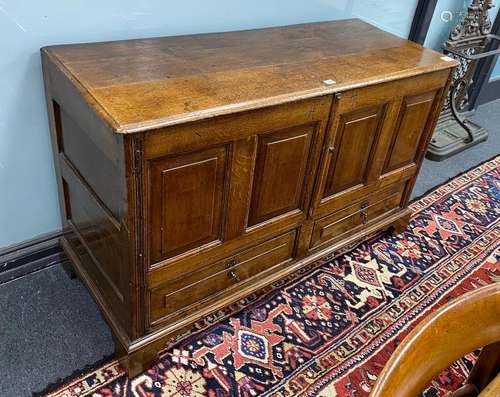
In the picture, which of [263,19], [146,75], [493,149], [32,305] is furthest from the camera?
[493,149]

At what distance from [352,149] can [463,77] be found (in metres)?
1.65

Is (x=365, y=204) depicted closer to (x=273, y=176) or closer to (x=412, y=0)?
(x=273, y=176)

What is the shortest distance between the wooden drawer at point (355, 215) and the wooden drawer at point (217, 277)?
0.15 meters

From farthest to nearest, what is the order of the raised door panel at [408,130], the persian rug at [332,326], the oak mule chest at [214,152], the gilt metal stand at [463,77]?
the gilt metal stand at [463,77] → the raised door panel at [408,130] → the persian rug at [332,326] → the oak mule chest at [214,152]

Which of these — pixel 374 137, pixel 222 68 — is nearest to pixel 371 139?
pixel 374 137

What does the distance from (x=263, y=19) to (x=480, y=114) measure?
2.24 metres

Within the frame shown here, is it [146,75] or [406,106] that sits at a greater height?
[146,75]

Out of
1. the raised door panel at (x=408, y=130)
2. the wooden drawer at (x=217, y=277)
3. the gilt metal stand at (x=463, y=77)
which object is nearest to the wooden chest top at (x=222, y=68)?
the raised door panel at (x=408, y=130)

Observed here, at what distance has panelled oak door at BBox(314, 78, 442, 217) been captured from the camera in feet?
4.97

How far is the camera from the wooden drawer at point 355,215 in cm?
178

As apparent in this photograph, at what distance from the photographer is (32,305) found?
5.40ft

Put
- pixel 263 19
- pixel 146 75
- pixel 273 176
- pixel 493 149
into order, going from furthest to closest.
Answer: pixel 493 149
pixel 263 19
pixel 273 176
pixel 146 75

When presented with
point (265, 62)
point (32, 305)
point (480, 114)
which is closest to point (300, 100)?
point (265, 62)

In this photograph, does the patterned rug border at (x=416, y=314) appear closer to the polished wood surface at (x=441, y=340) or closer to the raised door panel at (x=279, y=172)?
the raised door panel at (x=279, y=172)
